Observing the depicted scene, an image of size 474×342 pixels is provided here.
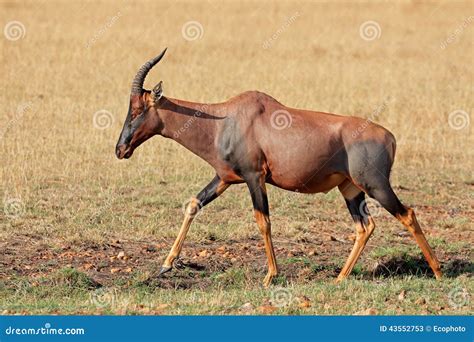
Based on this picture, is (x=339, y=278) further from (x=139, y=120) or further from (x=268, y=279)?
(x=139, y=120)

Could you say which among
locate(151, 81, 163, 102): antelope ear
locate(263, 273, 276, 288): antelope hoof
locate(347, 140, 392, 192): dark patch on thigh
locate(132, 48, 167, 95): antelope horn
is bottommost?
locate(263, 273, 276, 288): antelope hoof

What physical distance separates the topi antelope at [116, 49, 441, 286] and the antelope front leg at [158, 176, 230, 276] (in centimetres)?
1

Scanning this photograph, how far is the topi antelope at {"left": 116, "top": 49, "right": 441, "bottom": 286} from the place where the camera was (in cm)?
1038

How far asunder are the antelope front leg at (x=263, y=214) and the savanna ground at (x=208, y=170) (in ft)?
0.63

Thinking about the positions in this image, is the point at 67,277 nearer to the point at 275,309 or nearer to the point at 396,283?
the point at 275,309

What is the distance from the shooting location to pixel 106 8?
29.1 m

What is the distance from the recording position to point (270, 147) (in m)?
10.5

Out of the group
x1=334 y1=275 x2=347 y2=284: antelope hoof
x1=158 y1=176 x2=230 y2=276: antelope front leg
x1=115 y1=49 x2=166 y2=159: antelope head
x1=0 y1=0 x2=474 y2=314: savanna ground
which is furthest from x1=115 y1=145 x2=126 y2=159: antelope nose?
x1=334 y1=275 x2=347 y2=284: antelope hoof

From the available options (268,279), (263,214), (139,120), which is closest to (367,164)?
(263,214)

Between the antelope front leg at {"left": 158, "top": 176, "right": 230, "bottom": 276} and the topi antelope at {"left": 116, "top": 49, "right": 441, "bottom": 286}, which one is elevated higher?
the topi antelope at {"left": 116, "top": 49, "right": 441, "bottom": 286}

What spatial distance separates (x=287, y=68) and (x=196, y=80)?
2.41 meters

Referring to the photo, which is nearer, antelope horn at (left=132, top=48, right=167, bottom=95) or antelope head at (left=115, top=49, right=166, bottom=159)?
antelope horn at (left=132, top=48, right=167, bottom=95)

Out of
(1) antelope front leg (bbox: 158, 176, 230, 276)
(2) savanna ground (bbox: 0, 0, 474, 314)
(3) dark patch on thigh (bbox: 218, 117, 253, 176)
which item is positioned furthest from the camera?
(1) antelope front leg (bbox: 158, 176, 230, 276)

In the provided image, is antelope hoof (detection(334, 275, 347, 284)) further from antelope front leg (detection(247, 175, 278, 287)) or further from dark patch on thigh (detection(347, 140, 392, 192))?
dark patch on thigh (detection(347, 140, 392, 192))
